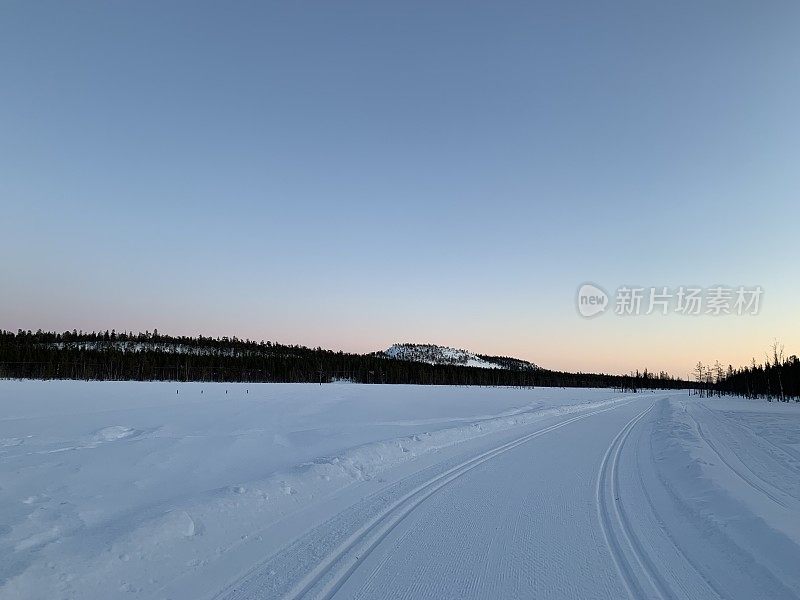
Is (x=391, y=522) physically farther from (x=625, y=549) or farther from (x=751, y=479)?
(x=751, y=479)

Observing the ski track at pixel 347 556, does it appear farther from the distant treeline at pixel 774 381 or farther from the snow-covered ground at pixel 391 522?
the distant treeline at pixel 774 381

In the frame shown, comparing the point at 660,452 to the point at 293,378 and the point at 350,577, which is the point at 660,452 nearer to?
the point at 350,577

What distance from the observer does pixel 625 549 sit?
5.57 m

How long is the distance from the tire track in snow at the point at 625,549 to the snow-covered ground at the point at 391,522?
28 mm

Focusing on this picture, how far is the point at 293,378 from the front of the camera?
130125mm

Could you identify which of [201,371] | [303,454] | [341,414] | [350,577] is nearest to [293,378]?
[201,371]

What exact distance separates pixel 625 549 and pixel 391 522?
295cm

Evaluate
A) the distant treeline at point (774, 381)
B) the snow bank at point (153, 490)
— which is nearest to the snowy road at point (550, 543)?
the snow bank at point (153, 490)

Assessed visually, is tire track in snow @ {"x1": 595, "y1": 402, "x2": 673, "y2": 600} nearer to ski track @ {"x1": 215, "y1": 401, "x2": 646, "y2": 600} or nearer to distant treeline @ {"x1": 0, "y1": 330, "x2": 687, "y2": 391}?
ski track @ {"x1": 215, "y1": 401, "x2": 646, "y2": 600}

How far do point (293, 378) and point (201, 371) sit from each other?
23485mm

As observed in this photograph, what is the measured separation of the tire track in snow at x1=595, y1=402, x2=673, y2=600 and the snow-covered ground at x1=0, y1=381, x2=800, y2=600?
0.03 meters

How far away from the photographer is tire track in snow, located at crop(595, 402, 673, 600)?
449cm

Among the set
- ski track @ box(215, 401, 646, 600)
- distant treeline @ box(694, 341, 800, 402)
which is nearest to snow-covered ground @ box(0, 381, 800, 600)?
ski track @ box(215, 401, 646, 600)

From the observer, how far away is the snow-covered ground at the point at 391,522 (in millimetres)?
4617
